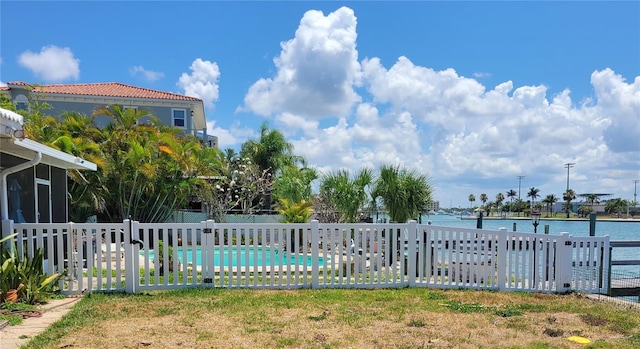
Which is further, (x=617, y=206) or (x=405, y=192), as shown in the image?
(x=617, y=206)

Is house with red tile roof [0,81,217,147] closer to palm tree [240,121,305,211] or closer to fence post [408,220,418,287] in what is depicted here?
palm tree [240,121,305,211]

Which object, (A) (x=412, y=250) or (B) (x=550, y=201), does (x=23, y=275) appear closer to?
(A) (x=412, y=250)

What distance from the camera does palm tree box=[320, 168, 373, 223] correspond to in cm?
1039

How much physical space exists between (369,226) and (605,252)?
13.4ft

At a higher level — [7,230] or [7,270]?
[7,230]

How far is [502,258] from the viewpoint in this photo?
6.29 metres

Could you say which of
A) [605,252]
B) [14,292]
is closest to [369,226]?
[605,252]

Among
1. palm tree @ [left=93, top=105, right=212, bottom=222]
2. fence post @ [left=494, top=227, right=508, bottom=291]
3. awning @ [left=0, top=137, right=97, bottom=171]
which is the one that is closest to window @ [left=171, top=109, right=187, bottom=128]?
palm tree @ [left=93, top=105, right=212, bottom=222]

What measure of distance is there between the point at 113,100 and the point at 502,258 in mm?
20225

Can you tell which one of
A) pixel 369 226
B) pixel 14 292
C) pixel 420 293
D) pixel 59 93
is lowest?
pixel 420 293

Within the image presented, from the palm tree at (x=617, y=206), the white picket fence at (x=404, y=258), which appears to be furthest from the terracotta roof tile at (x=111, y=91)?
the palm tree at (x=617, y=206)

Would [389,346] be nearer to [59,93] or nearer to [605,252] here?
[605,252]

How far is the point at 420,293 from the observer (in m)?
5.95

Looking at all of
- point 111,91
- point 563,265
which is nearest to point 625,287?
point 563,265
